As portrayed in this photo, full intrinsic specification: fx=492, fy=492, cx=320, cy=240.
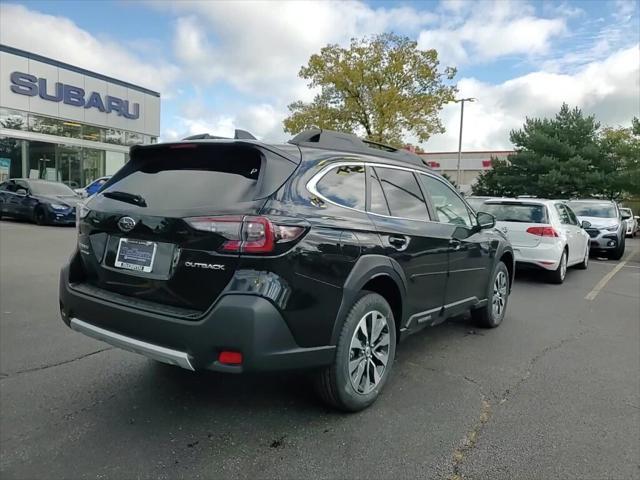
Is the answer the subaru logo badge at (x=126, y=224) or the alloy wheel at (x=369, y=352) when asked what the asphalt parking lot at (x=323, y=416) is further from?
the subaru logo badge at (x=126, y=224)

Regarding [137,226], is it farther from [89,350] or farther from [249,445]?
[89,350]

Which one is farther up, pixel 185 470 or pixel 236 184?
pixel 236 184

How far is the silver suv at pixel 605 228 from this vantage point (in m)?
12.9

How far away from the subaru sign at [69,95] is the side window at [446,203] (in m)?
24.2

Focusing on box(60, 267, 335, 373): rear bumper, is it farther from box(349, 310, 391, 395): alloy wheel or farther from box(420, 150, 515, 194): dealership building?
box(420, 150, 515, 194): dealership building

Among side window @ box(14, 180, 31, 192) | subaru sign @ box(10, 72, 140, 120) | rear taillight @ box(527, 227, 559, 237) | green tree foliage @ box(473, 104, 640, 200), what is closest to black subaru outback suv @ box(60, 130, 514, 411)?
rear taillight @ box(527, 227, 559, 237)

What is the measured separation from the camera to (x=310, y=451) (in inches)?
109

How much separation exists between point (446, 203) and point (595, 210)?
458 inches

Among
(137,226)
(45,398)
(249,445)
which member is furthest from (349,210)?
(45,398)

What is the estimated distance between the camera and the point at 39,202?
15.3 metres

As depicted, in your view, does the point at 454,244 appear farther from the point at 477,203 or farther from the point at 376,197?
the point at 477,203

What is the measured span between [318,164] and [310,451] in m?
1.70

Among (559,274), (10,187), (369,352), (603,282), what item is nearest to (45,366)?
(369,352)

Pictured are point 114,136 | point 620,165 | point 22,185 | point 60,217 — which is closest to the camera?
point 60,217
